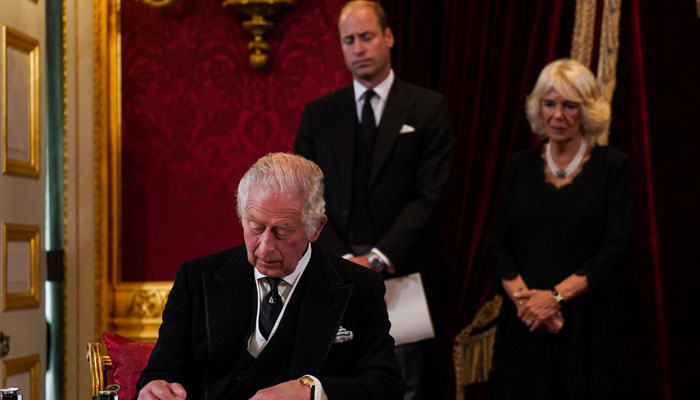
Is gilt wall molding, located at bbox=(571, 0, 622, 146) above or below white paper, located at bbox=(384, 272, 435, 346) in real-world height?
above

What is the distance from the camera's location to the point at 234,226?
5.32 meters

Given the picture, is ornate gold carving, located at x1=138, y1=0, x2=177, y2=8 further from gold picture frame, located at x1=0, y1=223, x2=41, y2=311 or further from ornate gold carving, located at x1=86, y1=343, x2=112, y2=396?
ornate gold carving, located at x1=86, y1=343, x2=112, y2=396

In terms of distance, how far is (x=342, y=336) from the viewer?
2748 mm

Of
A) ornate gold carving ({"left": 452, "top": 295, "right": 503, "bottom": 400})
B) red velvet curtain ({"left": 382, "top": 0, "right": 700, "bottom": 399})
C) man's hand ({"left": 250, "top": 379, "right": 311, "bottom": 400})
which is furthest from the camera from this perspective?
ornate gold carving ({"left": 452, "top": 295, "right": 503, "bottom": 400})

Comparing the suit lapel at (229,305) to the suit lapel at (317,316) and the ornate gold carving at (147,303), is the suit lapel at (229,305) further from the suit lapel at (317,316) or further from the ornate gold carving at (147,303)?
the ornate gold carving at (147,303)

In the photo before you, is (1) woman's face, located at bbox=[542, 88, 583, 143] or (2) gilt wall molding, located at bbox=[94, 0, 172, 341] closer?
(1) woman's face, located at bbox=[542, 88, 583, 143]

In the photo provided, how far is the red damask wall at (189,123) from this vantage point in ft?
17.3

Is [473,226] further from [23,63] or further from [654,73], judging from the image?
[23,63]

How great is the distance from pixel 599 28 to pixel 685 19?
399mm

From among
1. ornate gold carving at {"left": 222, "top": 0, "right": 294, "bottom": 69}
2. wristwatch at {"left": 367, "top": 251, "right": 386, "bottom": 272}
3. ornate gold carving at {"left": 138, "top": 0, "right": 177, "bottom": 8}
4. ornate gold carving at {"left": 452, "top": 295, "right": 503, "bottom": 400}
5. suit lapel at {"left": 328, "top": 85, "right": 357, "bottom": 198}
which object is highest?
ornate gold carving at {"left": 138, "top": 0, "right": 177, "bottom": 8}

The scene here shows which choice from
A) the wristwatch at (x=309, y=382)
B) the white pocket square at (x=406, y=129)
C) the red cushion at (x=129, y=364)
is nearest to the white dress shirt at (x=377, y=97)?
the white pocket square at (x=406, y=129)

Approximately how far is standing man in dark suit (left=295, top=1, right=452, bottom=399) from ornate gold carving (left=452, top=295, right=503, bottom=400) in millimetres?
775

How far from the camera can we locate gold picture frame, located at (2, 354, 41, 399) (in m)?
4.31

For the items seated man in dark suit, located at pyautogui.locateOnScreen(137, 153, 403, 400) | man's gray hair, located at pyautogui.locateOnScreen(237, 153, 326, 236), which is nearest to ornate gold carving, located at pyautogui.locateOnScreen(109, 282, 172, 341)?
seated man in dark suit, located at pyautogui.locateOnScreen(137, 153, 403, 400)
